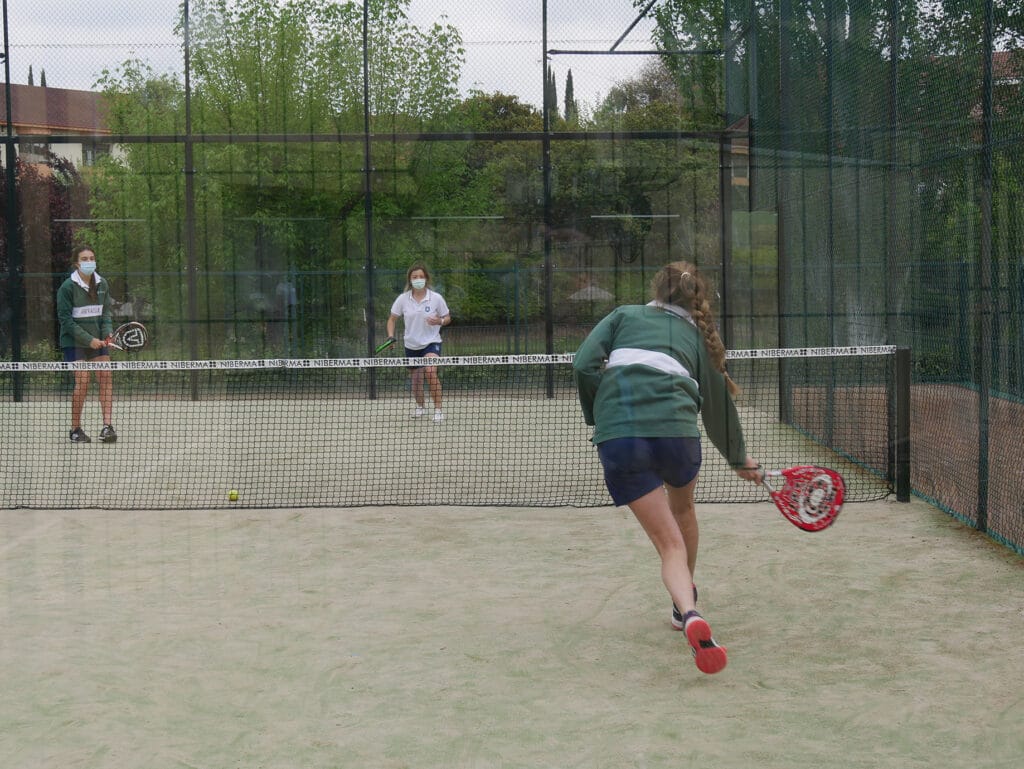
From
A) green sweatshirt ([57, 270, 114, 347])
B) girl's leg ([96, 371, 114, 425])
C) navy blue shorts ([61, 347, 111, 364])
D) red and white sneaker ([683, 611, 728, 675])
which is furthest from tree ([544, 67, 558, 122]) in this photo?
red and white sneaker ([683, 611, 728, 675])

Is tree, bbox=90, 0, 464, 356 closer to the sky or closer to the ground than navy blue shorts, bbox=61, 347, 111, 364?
closer to the sky

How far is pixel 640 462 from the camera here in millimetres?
4562

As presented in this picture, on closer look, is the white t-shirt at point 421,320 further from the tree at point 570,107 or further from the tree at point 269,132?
the tree at point 570,107

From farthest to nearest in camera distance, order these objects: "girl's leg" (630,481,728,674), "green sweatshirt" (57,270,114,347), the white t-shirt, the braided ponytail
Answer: the white t-shirt, "green sweatshirt" (57,270,114,347), the braided ponytail, "girl's leg" (630,481,728,674)

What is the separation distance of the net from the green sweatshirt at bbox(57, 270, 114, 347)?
0.54 meters

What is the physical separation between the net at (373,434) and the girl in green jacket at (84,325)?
26cm

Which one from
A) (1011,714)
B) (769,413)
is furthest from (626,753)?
(769,413)

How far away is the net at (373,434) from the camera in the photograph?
8281 mm

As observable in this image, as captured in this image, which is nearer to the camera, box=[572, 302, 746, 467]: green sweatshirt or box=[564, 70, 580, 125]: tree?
box=[572, 302, 746, 467]: green sweatshirt

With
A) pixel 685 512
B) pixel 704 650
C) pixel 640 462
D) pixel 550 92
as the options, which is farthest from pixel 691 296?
pixel 550 92

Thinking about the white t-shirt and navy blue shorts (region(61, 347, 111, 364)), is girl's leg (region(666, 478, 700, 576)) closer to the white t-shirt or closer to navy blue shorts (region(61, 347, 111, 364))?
navy blue shorts (region(61, 347, 111, 364))

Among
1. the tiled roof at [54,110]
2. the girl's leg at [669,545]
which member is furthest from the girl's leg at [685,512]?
the tiled roof at [54,110]

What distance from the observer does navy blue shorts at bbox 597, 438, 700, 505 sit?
4562mm

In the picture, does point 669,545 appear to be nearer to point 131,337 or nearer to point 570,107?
point 570,107
